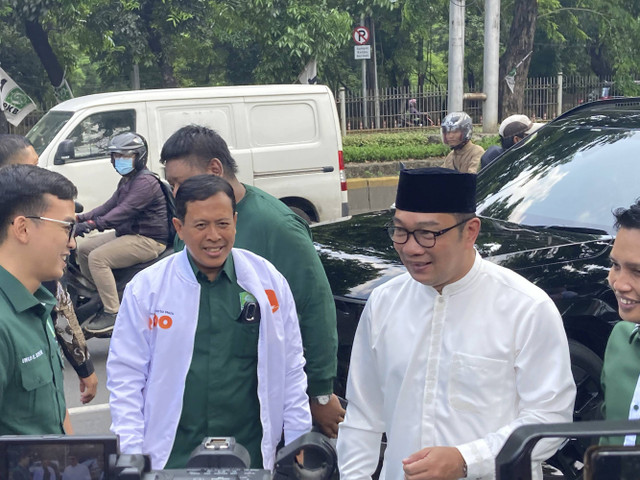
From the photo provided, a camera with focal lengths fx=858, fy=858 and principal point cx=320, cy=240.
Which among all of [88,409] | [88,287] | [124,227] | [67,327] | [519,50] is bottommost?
[88,409]

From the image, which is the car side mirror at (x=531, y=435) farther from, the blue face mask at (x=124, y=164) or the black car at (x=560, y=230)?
the blue face mask at (x=124, y=164)

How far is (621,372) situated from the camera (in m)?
2.28

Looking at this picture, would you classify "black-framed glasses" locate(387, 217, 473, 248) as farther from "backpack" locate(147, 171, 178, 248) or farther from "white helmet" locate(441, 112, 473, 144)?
"white helmet" locate(441, 112, 473, 144)

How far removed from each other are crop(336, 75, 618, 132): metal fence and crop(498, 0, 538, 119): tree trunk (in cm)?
116

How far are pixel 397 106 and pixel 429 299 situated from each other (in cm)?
1879

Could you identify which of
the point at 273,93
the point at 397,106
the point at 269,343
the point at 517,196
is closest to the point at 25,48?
the point at 397,106

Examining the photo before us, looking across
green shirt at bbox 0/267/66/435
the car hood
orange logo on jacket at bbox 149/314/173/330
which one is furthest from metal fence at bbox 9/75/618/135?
green shirt at bbox 0/267/66/435

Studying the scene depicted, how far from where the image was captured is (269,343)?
2926 millimetres

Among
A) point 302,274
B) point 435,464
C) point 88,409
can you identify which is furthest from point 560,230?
point 88,409

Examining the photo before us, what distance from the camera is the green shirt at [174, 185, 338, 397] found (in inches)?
134

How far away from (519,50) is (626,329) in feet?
67.4

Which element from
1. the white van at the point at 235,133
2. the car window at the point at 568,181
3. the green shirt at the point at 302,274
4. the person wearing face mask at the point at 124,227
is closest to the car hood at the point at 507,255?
the car window at the point at 568,181

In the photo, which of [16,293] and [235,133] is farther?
[235,133]

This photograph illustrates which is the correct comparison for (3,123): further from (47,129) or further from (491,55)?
(491,55)
